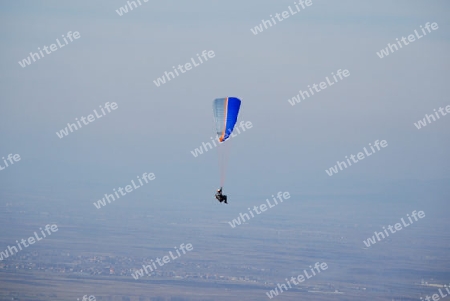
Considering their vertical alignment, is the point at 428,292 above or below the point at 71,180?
below

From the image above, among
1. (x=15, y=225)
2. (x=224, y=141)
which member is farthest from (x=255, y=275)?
(x=224, y=141)

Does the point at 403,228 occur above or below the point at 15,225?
below

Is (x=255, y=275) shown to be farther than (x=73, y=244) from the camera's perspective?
No

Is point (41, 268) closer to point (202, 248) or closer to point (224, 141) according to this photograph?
point (202, 248)

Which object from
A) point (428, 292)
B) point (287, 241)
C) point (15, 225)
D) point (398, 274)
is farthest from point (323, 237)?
point (15, 225)

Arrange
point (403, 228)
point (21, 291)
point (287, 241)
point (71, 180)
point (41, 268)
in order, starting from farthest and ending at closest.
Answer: point (71, 180), point (403, 228), point (287, 241), point (41, 268), point (21, 291)

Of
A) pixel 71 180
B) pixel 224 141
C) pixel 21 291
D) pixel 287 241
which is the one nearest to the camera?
pixel 224 141

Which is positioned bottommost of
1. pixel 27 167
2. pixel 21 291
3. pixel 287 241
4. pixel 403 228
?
pixel 403 228

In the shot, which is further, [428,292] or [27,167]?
[27,167]

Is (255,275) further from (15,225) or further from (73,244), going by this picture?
(15,225)
